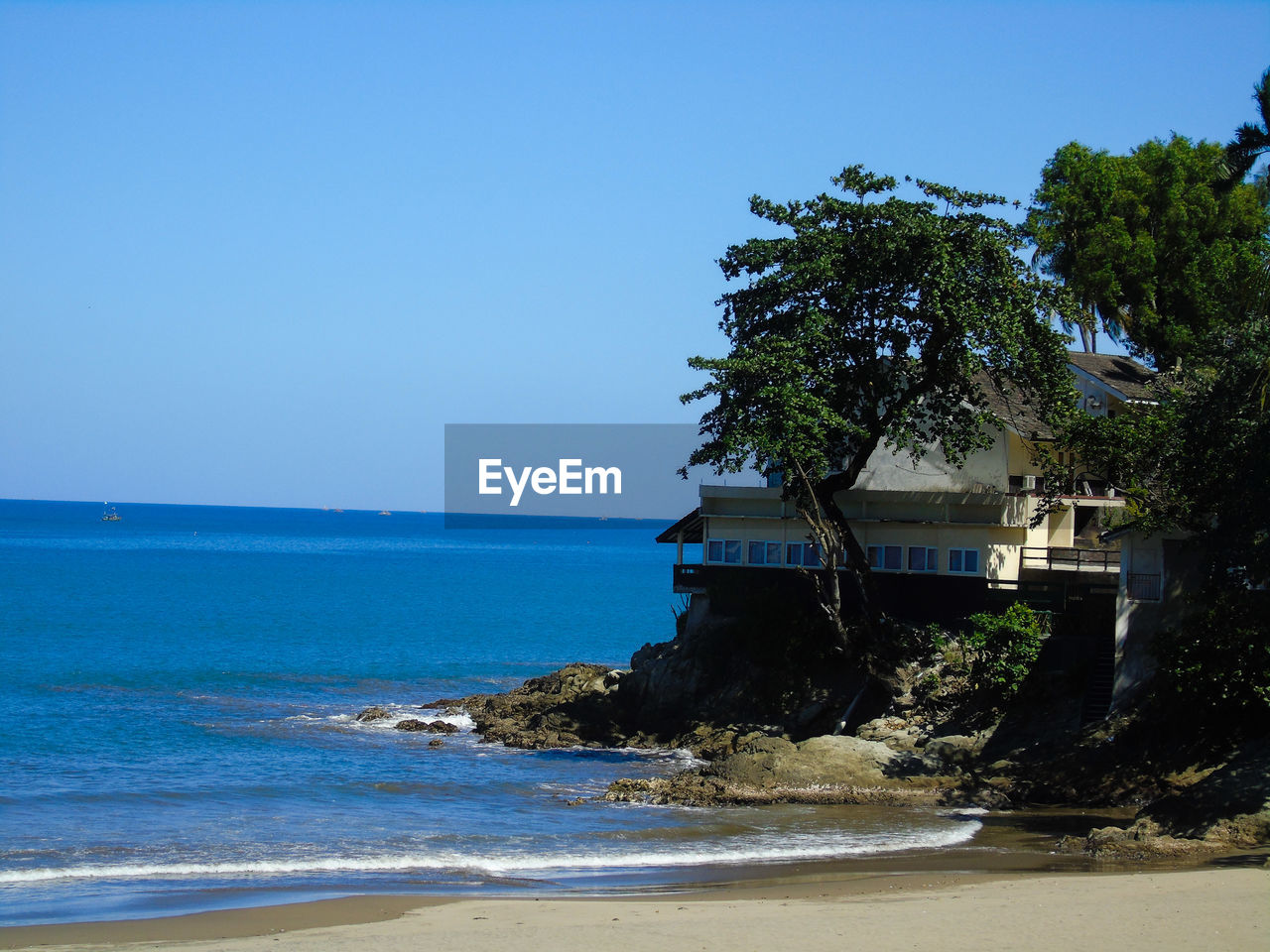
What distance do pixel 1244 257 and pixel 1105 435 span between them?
1400cm

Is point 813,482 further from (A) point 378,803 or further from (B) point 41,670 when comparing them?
(B) point 41,670

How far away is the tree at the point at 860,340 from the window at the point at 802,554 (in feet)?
12.9

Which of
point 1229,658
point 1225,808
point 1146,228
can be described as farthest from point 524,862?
point 1146,228

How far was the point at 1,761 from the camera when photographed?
33781 mm

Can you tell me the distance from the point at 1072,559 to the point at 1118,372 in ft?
42.2

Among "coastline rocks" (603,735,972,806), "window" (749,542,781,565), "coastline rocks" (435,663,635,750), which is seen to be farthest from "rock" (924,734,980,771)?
"window" (749,542,781,565)

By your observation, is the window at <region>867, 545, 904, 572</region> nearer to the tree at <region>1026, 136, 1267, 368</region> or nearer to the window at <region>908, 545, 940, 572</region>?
the window at <region>908, 545, 940, 572</region>

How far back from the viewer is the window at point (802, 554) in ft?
132

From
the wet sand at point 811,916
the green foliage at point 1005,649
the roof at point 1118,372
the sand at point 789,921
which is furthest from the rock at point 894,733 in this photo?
the roof at point 1118,372

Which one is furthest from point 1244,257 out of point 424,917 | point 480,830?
point 424,917

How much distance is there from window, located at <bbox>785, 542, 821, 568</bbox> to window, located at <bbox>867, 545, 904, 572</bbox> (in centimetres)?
176

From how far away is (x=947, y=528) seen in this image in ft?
126

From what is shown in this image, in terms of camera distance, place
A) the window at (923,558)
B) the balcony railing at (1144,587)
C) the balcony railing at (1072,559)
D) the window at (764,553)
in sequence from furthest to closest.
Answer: the window at (764,553) < the window at (923,558) < the balcony railing at (1072,559) < the balcony railing at (1144,587)

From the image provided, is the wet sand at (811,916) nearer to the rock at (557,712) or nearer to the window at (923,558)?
the rock at (557,712)
